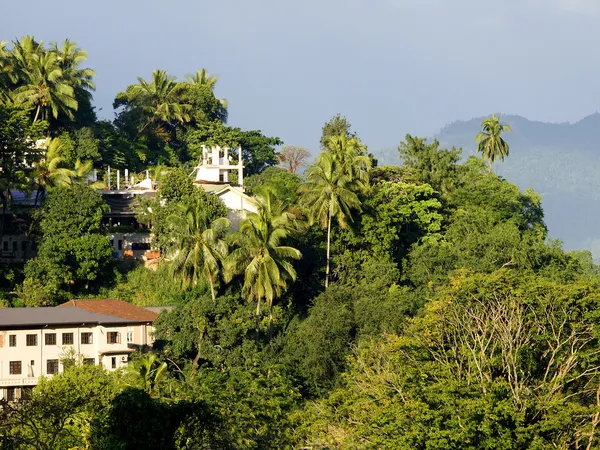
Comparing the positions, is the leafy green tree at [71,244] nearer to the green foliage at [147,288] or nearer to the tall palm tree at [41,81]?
the green foliage at [147,288]

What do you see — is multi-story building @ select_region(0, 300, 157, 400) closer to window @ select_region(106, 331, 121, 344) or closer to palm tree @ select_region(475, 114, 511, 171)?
window @ select_region(106, 331, 121, 344)

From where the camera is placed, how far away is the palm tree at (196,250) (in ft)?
228

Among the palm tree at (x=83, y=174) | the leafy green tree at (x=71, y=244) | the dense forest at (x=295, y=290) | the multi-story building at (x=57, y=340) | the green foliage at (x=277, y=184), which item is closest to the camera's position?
the dense forest at (x=295, y=290)

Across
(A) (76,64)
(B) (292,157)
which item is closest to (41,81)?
(A) (76,64)

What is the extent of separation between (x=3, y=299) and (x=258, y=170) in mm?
36770

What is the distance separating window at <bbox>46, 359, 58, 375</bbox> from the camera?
6556 cm

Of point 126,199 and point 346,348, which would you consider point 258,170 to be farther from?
point 346,348

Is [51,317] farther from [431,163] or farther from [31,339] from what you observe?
[431,163]

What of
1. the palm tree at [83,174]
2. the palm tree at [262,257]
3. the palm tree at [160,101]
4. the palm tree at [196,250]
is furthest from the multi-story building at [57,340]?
the palm tree at [160,101]

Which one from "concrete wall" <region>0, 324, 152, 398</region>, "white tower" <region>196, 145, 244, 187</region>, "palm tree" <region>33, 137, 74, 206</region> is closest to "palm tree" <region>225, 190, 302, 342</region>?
"concrete wall" <region>0, 324, 152, 398</region>

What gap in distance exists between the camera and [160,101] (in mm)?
104250

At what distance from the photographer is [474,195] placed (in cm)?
8938

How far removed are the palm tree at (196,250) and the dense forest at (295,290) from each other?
118mm

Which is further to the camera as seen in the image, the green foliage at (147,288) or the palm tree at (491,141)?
the palm tree at (491,141)
